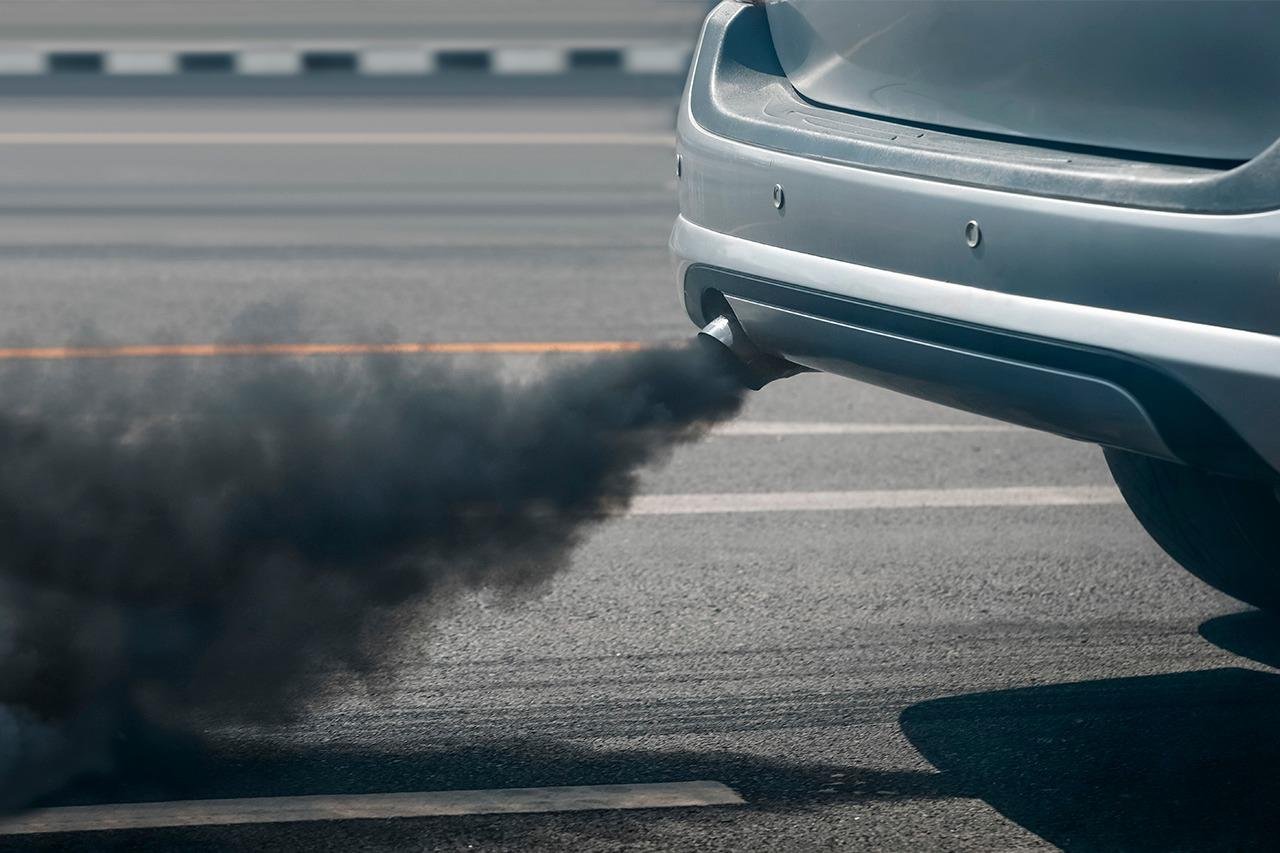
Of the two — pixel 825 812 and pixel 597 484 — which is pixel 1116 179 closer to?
pixel 825 812

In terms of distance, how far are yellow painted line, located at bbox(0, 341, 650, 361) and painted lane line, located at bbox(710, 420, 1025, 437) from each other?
2.45 feet

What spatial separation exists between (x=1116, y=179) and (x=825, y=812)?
4.10 feet

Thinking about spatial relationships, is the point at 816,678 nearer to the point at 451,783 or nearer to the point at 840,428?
the point at 451,783

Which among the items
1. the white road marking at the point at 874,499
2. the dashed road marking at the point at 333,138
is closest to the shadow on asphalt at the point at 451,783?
the white road marking at the point at 874,499

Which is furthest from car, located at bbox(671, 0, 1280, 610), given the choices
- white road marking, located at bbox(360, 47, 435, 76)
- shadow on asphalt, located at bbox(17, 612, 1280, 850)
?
white road marking, located at bbox(360, 47, 435, 76)

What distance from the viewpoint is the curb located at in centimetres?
1655

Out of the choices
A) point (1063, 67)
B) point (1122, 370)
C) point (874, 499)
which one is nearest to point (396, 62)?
point (874, 499)

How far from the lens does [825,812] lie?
9.93ft

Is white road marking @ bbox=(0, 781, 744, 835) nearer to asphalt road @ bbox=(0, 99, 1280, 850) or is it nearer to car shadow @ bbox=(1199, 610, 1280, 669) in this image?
asphalt road @ bbox=(0, 99, 1280, 850)

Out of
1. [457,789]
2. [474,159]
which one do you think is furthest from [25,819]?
[474,159]

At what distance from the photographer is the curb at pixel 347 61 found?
16547 mm

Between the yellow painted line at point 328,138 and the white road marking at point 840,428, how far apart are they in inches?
284

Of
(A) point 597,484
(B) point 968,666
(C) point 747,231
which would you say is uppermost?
(C) point 747,231

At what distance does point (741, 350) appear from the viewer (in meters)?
3.32
